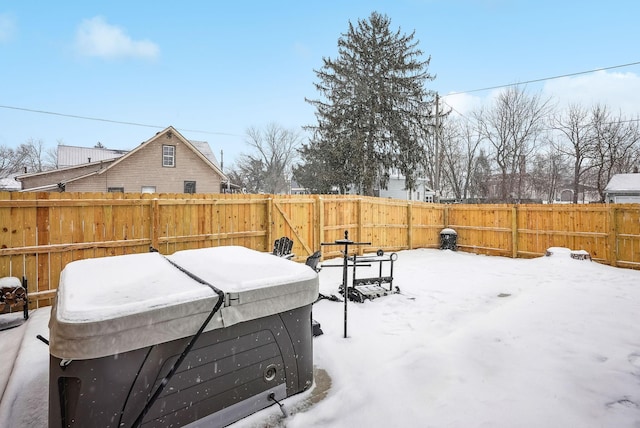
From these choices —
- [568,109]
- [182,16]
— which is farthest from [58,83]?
[568,109]

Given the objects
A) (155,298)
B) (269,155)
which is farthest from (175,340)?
(269,155)

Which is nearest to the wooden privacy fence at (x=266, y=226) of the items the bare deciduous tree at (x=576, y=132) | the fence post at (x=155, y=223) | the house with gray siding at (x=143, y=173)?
the fence post at (x=155, y=223)

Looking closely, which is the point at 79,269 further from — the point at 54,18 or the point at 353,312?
the point at 54,18

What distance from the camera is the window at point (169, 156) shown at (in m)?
19.5

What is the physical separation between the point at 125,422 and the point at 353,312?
3286 mm

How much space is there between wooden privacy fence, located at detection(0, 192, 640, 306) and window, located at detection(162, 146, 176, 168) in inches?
→ 561

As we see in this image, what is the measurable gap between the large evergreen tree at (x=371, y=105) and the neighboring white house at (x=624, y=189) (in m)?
11.3

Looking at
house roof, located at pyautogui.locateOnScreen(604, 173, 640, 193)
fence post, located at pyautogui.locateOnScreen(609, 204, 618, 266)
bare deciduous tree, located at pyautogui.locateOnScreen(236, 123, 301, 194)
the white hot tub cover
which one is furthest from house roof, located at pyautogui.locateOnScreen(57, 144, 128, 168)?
house roof, located at pyautogui.locateOnScreen(604, 173, 640, 193)

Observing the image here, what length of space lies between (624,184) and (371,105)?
15.2 meters

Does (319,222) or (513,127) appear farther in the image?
(513,127)

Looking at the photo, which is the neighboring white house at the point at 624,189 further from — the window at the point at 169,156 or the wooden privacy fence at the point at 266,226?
the window at the point at 169,156

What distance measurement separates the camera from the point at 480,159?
29.7 metres

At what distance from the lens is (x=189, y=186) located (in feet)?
66.7

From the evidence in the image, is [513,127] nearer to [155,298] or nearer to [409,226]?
[409,226]
